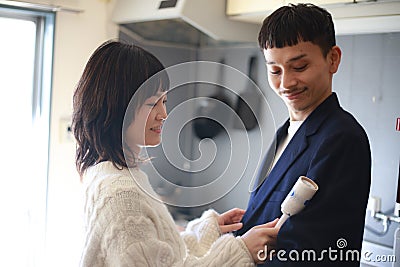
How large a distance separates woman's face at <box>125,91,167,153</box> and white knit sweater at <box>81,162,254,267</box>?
0.20 ft

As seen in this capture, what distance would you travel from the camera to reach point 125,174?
3.46 feet

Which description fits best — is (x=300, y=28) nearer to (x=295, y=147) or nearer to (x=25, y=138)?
(x=295, y=147)

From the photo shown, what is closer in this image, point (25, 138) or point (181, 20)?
point (181, 20)

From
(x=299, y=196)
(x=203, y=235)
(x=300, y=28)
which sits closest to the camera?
(x=299, y=196)

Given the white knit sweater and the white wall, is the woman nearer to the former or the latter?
the white knit sweater

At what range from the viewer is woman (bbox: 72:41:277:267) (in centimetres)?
99

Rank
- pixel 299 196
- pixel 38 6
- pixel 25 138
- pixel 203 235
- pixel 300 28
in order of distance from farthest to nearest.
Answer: pixel 25 138 < pixel 38 6 < pixel 203 235 < pixel 300 28 < pixel 299 196

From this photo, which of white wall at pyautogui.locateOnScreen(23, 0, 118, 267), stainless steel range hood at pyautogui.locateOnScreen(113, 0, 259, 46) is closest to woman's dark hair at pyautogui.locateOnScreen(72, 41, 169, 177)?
stainless steel range hood at pyautogui.locateOnScreen(113, 0, 259, 46)

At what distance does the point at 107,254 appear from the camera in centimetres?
100

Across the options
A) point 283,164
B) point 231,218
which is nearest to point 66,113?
point 231,218

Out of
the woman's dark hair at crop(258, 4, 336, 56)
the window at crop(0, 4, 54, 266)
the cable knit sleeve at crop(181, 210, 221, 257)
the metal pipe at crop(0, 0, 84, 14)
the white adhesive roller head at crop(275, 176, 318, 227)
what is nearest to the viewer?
the white adhesive roller head at crop(275, 176, 318, 227)

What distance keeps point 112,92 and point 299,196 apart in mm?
396

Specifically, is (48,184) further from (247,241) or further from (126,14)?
(247,241)

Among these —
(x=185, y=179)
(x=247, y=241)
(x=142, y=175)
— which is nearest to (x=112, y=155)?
(x=142, y=175)
